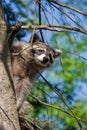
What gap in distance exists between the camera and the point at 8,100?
4.22 metres

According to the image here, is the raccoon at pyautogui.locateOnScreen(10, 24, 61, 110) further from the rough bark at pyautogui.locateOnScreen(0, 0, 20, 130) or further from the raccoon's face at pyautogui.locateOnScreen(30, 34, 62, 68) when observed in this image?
the rough bark at pyautogui.locateOnScreen(0, 0, 20, 130)

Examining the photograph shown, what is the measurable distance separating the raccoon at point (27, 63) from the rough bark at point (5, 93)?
1361 millimetres

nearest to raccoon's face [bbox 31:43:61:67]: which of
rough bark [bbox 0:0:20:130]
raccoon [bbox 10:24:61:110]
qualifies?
raccoon [bbox 10:24:61:110]

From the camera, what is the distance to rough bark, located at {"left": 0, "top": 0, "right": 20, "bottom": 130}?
412cm

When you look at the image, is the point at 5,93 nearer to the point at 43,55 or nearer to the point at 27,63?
the point at 27,63

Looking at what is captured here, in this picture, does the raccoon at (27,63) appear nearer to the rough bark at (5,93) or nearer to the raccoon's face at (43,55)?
the raccoon's face at (43,55)

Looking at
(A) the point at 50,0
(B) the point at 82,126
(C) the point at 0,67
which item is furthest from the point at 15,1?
(B) the point at 82,126

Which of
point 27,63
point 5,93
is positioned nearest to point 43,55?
point 27,63

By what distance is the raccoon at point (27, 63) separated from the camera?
609 centimetres

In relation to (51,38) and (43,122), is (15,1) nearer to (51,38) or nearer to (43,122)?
(51,38)

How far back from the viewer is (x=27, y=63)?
255 inches

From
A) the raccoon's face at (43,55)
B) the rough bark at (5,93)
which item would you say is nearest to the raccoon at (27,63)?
the raccoon's face at (43,55)

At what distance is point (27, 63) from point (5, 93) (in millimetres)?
2275

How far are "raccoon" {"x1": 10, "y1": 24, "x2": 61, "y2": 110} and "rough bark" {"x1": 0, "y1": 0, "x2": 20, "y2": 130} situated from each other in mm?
1361
